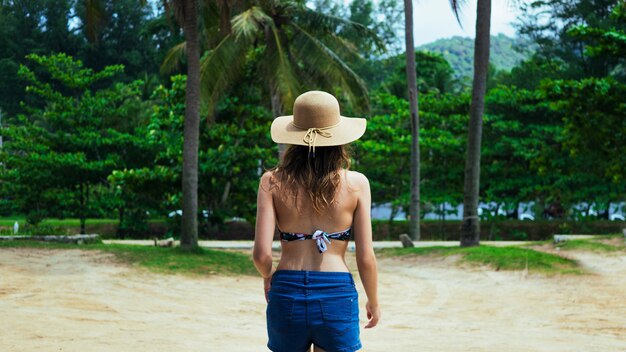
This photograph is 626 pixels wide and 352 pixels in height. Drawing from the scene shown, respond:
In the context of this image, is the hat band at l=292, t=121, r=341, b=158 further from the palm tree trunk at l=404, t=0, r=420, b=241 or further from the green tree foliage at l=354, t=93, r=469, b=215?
the green tree foliage at l=354, t=93, r=469, b=215

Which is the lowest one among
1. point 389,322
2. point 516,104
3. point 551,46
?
point 389,322

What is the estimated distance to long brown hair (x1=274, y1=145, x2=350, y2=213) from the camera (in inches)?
136

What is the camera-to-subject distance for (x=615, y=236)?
1881 cm

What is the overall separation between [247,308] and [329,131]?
8473 millimetres

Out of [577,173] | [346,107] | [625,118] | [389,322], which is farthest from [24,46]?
[389,322]

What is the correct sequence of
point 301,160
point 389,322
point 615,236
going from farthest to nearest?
point 615,236
point 389,322
point 301,160

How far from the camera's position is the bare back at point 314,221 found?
11.3 ft

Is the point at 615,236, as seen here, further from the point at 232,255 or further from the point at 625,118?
the point at 232,255

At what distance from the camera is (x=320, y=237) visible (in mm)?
3451

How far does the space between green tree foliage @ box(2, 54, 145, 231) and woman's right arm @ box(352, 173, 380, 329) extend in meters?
22.6

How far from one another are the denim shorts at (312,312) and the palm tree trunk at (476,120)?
585 inches

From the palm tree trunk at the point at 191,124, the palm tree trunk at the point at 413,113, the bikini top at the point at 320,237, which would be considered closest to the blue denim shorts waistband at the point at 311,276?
the bikini top at the point at 320,237

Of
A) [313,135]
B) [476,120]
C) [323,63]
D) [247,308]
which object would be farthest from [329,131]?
[323,63]

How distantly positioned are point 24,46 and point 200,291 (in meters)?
41.0
